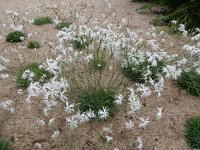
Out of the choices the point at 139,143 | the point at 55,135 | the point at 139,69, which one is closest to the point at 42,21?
the point at 139,69

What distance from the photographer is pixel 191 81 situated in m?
5.74

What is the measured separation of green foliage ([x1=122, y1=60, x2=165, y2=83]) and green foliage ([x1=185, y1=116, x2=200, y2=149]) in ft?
2.62

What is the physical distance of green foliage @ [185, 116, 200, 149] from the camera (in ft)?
16.4

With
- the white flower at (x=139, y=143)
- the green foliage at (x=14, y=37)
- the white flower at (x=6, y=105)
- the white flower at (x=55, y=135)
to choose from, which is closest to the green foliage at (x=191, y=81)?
the white flower at (x=139, y=143)

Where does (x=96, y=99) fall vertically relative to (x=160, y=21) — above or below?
above

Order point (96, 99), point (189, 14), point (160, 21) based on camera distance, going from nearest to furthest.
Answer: point (96, 99) → point (189, 14) → point (160, 21)

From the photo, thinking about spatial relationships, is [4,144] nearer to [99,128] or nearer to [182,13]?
[99,128]

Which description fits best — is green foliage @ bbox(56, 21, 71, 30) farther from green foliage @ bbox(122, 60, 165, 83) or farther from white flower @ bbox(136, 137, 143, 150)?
white flower @ bbox(136, 137, 143, 150)

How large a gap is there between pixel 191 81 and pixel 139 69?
82cm

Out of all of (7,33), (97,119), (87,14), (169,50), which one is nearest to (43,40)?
(7,33)

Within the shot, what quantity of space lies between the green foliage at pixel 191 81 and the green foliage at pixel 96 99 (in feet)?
4.20

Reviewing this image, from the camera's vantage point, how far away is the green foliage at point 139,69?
551 centimetres

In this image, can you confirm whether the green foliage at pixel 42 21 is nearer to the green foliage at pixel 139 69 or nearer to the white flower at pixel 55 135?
the green foliage at pixel 139 69

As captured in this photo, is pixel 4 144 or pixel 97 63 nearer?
pixel 4 144
